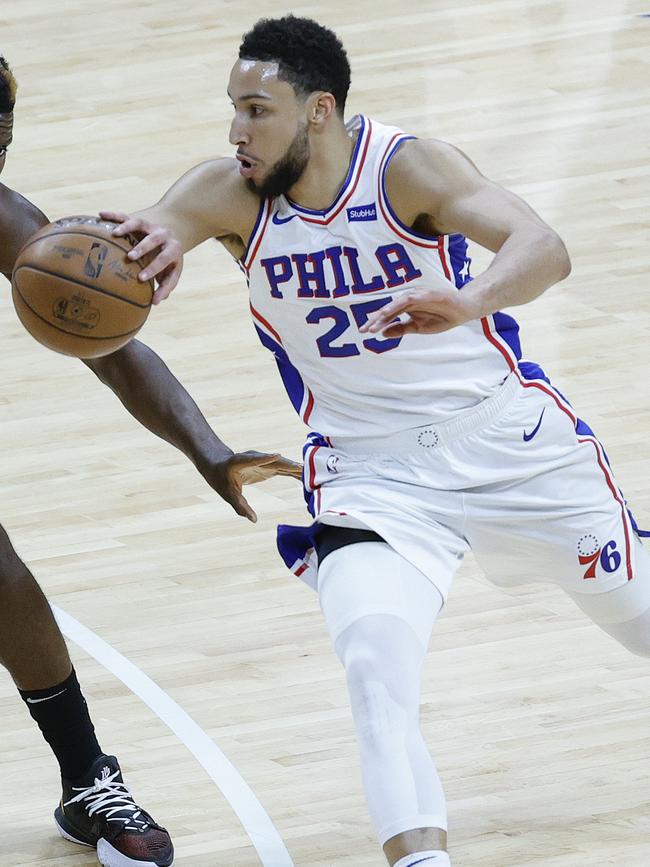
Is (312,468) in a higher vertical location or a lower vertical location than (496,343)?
lower

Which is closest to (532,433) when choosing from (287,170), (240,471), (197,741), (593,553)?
(593,553)

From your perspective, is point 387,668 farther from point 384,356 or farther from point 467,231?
point 467,231

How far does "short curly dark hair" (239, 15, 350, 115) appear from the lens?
3.56m

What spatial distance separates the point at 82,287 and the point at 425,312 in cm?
76

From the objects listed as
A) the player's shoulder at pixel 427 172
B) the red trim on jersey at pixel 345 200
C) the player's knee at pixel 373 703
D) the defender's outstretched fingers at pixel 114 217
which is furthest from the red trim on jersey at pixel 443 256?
the player's knee at pixel 373 703

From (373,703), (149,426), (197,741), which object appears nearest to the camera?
(373,703)

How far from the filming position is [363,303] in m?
3.53

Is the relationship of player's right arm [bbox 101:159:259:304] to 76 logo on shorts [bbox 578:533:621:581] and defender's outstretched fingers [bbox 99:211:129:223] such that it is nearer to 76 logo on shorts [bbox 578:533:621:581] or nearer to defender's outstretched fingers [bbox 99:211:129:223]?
defender's outstretched fingers [bbox 99:211:129:223]

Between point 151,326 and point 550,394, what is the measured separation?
3.57 metres

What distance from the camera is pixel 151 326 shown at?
7.07 m

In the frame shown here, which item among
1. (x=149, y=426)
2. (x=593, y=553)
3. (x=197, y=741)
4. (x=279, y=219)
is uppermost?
(x=279, y=219)

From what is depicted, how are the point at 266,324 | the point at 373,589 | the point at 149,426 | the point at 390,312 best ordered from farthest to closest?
the point at 149,426 → the point at 266,324 → the point at 373,589 → the point at 390,312

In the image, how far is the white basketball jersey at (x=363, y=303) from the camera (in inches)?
139

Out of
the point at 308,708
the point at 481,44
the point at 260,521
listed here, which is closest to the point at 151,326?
the point at 260,521
